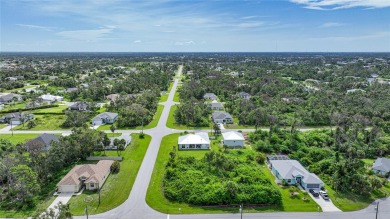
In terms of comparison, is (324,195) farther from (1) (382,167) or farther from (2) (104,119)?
(2) (104,119)

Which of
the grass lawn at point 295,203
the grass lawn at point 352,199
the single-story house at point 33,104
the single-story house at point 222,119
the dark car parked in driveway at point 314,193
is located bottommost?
the grass lawn at point 352,199

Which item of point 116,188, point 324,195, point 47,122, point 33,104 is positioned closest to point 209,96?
point 47,122

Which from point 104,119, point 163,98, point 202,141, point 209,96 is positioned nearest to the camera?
point 202,141

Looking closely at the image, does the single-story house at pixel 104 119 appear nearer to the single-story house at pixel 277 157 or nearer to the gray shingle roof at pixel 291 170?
the single-story house at pixel 277 157

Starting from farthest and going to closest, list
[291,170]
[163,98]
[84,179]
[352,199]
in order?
[163,98] < [291,170] < [84,179] < [352,199]

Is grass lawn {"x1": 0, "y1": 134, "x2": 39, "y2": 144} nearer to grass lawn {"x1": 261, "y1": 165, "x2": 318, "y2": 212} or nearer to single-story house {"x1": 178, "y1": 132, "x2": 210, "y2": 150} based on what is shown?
single-story house {"x1": 178, "y1": 132, "x2": 210, "y2": 150}

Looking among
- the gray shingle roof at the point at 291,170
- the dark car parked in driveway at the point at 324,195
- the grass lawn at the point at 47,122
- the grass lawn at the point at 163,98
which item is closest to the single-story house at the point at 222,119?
the gray shingle roof at the point at 291,170

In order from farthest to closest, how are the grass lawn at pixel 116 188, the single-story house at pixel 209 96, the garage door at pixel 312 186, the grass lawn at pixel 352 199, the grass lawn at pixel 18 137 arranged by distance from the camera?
the single-story house at pixel 209 96
the grass lawn at pixel 18 137
the garage door at pixel 312 186
the grass lawn at pixel 352 199
the grass lawn at pixel 116 188

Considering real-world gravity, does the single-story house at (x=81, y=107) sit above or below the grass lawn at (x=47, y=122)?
above
